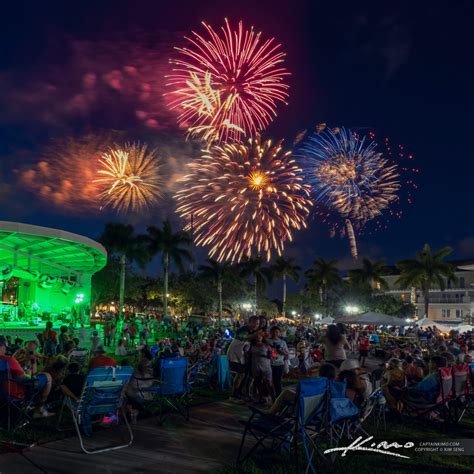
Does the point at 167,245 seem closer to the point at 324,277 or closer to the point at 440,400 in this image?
the point at 324,277

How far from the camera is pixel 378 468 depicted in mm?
5859

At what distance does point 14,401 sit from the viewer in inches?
283

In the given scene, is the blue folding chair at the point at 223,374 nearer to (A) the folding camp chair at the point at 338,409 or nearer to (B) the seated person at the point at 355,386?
(B) the seated person at the point at 355,386

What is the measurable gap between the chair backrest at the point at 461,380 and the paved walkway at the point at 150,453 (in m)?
3.76

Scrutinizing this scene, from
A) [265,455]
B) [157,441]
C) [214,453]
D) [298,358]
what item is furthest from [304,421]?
[298,358]

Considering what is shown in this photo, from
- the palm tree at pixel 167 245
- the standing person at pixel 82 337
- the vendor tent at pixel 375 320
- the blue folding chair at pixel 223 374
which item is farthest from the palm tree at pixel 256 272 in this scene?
the blue folding chair at pixel 223 374

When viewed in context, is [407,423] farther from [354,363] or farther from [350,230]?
[350,230]

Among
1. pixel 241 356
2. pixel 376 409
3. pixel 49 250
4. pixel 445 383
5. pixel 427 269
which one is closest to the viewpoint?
pixel 445 383

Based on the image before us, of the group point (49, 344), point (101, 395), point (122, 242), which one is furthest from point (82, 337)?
point (122, 242)

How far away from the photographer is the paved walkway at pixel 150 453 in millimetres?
5547

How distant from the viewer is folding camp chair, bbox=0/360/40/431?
704 centimetres

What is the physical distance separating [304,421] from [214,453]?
1.42 m

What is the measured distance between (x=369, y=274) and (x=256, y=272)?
1694 centimetres

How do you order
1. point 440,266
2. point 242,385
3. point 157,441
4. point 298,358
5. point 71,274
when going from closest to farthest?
point 157,441, point 242,385, point 298,358, point 71,274, point 440,266
